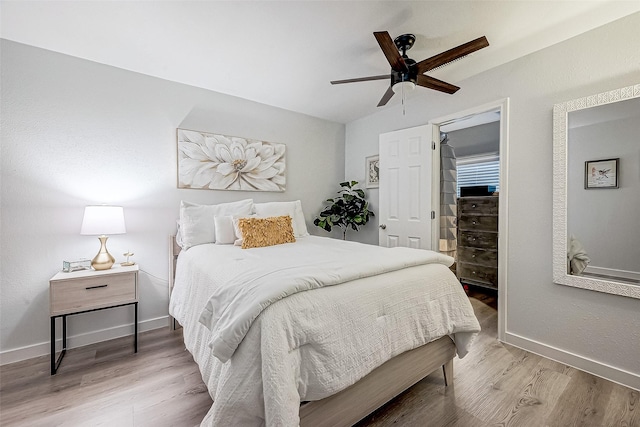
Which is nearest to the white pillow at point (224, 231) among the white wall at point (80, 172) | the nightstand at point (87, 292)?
the white wall at point (80, 172)

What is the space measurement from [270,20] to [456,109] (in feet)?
6.51

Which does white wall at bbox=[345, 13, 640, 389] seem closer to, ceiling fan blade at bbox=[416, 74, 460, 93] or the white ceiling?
the white ceiling

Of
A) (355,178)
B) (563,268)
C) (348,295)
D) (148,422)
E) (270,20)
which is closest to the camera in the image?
(348,295)

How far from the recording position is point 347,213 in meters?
3.78

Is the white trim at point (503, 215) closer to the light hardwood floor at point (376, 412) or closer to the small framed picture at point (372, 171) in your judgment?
the light hardwood floor at point (376, 412)

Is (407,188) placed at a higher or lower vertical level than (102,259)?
higher

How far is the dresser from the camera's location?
142 inches

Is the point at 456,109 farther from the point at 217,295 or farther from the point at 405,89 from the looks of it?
the point at 217,295

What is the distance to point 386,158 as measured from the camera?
3420 millimetres

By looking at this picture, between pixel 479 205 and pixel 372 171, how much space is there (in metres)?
1.53

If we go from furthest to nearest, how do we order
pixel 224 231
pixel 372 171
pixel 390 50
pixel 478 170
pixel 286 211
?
1. pixel 478 170
2. pixel 372 171
3. pixel 286 211
4. pixel 224 231
5. pixel 390 50

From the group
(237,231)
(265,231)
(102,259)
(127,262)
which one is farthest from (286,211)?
(102,259)

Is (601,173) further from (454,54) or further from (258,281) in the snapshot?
(258,281)

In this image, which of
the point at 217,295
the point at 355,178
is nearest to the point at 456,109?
the point at 355,178
